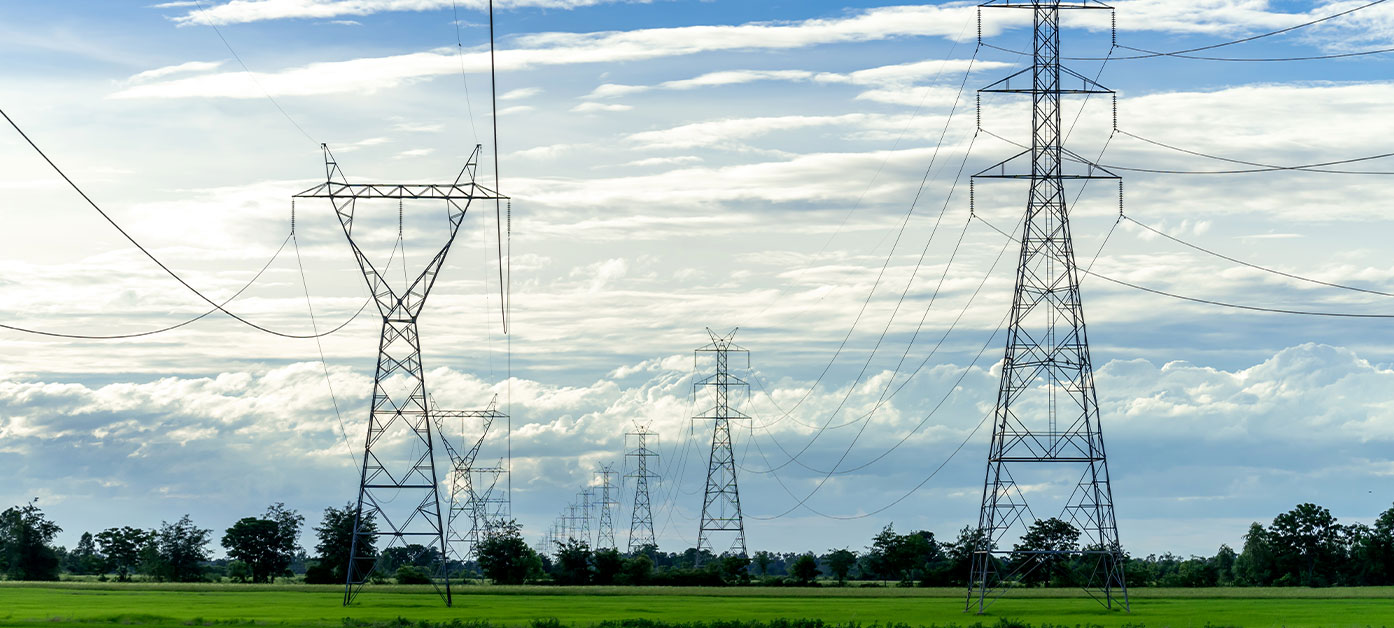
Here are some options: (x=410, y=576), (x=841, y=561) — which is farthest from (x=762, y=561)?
(x=410, y=576)

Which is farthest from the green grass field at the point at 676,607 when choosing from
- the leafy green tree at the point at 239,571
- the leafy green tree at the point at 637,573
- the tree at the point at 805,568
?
the leafy green tree at the point at 239,571

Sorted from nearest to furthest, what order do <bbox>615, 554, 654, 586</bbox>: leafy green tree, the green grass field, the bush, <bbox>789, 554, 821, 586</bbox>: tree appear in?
1. the green grass field
2. <bbox>615, 554, 654, 586</bbox>: leafy green tree
3. the bush
4. <bbox>789, 554, 821, 586</bbox>: tree

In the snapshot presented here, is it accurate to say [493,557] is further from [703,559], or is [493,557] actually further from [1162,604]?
[1162,604]

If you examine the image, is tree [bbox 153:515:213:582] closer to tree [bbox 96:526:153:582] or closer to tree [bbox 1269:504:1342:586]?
tree [bbox 96:526:153:582]

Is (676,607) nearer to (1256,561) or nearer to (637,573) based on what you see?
(637,573)

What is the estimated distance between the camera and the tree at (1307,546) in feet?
573

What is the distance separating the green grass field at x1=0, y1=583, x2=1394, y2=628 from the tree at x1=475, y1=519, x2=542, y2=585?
23.4 meters

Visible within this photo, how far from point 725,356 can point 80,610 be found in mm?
65269

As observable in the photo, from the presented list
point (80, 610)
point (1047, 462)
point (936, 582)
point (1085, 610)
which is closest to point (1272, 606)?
point (1085, 610)

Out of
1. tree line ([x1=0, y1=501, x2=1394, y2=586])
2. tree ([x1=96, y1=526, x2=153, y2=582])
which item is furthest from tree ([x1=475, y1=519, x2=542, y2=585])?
tree ([x1=96, y1=526, x2=153, y2=582])

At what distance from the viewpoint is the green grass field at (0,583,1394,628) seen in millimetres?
72375

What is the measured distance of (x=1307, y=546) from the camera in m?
178

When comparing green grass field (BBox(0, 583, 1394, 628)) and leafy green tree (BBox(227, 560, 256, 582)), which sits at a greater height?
leafy green tree (BBox(227, 560, 256, 582))

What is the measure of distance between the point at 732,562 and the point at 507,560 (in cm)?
2403
